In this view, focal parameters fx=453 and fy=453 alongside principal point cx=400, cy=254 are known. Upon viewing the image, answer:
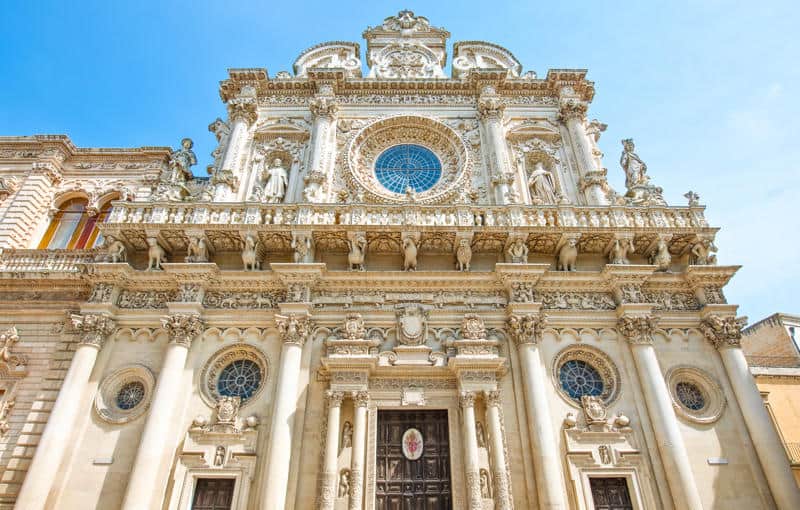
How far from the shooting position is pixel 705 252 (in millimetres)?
11766

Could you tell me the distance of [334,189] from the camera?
14594 mm

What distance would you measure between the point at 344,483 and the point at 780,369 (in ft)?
55.3

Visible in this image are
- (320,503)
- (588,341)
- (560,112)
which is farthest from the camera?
(560,112)

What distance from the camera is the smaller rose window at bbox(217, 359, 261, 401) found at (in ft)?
35.2

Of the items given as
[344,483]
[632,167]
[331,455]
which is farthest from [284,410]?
[632,167]

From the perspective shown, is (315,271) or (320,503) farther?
(315,271)

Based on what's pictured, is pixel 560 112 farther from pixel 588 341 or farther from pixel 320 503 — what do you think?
pixel 320 503

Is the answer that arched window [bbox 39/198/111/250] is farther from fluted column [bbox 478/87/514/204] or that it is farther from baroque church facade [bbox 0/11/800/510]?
fluted column [bbox 478/87/514/204]

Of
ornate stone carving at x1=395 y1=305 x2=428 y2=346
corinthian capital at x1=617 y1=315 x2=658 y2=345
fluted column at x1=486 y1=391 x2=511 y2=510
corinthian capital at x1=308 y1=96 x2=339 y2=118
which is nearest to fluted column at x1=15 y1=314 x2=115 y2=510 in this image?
ornate stone carving at x1=395 y1=305 x2=428 y2=346

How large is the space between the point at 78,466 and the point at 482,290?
9.96 metres

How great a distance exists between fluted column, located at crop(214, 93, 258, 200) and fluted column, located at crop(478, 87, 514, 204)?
26.3ft

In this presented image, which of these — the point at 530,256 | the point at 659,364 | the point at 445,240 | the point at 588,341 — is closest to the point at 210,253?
the point at 445,240

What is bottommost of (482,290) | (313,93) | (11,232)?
(482,290)

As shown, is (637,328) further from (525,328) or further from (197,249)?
(197,249)
